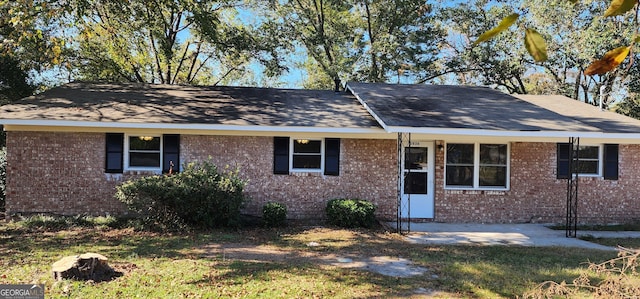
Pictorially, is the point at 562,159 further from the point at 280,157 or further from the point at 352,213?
the point at 280,157

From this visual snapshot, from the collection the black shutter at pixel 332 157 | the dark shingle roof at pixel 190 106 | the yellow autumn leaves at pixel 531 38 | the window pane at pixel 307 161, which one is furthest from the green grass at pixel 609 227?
the yellow autumn leaves at pixel 531 38

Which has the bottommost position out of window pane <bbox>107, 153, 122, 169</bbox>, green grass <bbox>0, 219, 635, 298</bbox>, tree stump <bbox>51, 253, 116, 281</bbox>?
green grass <bbox>0, 219, 635, 298</bbox>

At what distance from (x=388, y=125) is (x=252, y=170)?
150 inches

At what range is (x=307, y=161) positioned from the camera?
1101cm

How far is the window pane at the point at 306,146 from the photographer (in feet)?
36.1

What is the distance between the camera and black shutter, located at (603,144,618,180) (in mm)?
11367

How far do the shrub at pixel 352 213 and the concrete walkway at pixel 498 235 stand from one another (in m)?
0.76

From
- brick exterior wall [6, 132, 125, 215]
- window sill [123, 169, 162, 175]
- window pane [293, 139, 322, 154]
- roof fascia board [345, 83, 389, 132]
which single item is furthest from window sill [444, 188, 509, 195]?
brick exterior wall [6, 132, 125, 215]

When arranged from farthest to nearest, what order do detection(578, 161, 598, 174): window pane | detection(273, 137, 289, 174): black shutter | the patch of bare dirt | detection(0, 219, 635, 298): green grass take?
detection(578, 161, 598, 174): window pane
detection(273, 137, 289, 174): black shutter
the patch of bare dirt
detection(0, 219, 635, 298): green grass

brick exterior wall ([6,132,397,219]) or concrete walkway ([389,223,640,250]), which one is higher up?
brick exterior wall ([6,132,397,219])

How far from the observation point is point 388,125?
9.05m

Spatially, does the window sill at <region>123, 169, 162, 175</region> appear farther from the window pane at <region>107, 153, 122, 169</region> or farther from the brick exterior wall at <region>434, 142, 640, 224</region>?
the brick exterior wall at <region>434, 142, 640, 224</region>

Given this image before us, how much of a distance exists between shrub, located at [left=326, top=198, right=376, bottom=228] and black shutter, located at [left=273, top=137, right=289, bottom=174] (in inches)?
63.2

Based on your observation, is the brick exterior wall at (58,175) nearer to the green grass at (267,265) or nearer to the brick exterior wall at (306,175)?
the green grass at (267,265)
